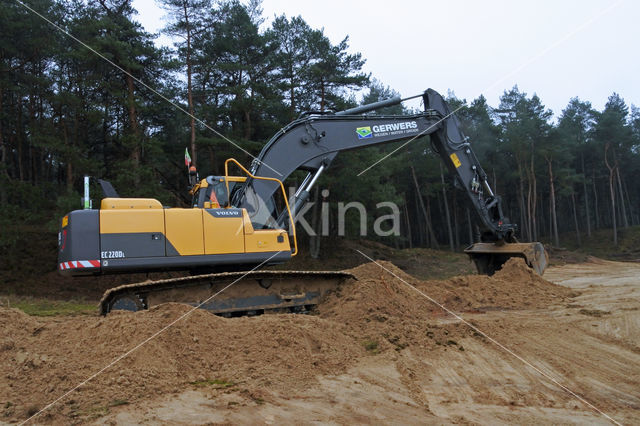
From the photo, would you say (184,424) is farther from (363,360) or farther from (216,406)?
(363,360)

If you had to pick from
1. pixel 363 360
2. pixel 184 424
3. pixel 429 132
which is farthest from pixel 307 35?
pixel 184 424

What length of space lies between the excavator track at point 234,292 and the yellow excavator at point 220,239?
15mm

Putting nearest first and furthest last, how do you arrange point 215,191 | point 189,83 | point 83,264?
point 83,264 → point 215,191 → point 189,83

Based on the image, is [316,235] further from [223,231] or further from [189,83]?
[223,231]

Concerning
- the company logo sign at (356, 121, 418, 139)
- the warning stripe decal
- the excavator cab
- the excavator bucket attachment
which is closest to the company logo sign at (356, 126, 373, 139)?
the company logo sign at (356, 121, 418, 139)

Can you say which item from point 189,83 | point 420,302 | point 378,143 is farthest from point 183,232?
point 189,83

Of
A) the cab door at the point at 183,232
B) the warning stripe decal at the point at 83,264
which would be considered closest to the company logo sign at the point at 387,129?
the cab door at the point at 183,232

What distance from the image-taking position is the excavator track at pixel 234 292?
7.06 m

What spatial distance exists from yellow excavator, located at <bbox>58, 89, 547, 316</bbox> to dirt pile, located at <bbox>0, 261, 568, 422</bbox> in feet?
2.54

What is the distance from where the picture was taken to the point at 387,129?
10641 mm

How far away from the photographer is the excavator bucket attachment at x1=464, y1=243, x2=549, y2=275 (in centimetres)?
1125

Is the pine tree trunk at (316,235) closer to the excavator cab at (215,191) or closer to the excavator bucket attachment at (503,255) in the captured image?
the excavator bucket attachment at (503,255)

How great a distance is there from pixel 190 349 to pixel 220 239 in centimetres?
233

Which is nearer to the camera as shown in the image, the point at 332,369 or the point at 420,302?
the point at 332,369
